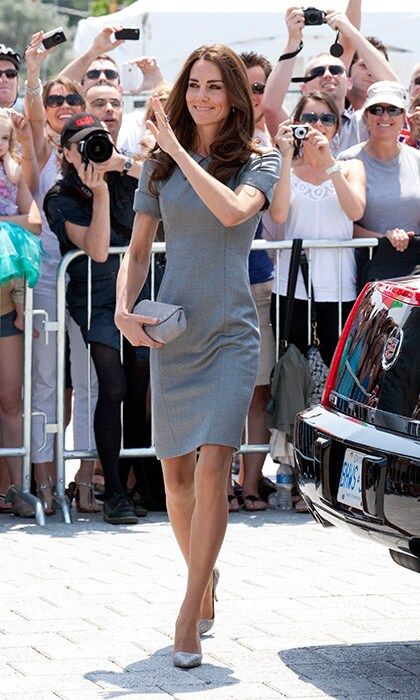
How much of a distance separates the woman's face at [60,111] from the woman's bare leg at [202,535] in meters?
3.86

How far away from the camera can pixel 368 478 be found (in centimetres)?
479

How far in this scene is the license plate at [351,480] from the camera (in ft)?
15.9

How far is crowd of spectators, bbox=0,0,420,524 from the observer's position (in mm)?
8109

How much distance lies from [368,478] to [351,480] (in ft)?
0.44

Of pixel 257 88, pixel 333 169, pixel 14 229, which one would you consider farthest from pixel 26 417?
pixel 257 88

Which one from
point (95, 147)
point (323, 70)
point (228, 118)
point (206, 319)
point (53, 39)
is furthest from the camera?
point (323, 70)

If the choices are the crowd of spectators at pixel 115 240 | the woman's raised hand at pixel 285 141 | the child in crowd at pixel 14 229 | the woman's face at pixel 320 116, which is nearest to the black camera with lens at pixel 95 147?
the crowd of spectators at pixel 115 240

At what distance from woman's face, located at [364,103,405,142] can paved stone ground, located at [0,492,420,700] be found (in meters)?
2.40

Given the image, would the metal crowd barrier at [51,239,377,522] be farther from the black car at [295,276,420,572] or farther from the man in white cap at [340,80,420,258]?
the black car at [295,276,420,572]

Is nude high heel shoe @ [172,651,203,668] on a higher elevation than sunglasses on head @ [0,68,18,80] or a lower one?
lower

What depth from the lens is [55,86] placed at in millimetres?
8617

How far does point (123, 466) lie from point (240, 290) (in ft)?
11.2

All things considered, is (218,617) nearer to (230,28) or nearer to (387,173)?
(387,173)

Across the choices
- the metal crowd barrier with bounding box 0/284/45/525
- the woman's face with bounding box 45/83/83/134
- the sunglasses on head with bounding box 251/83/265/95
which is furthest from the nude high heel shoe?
the sunglasses on head with bounding box 251/83/265/95
